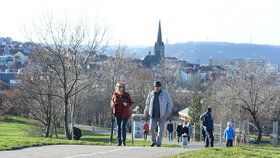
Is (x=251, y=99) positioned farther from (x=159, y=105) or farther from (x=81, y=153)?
(x=81, y=153)

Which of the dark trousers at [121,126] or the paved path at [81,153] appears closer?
the paved path at [81,153]

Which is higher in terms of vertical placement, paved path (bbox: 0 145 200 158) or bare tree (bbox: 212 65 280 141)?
bare tree (bbox: 212 65 280 141)

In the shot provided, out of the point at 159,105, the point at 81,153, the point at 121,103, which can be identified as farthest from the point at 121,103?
the point at 81,153

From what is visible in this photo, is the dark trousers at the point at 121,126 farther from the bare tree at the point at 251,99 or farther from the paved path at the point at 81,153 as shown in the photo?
the bare tree at the point at 251,99

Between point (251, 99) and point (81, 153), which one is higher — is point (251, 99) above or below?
above

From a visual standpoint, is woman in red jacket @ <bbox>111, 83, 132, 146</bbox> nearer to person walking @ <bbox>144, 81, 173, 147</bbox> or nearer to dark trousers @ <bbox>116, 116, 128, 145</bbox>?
dark trousers @ <bbox>116, 116, 128, 145</bbox>

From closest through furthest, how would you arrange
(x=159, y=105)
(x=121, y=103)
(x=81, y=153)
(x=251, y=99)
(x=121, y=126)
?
(x=81, y=153) → (x=159, y=105) → (x=121, y=103) → (x=121, y=126) → (x=251, y=99)

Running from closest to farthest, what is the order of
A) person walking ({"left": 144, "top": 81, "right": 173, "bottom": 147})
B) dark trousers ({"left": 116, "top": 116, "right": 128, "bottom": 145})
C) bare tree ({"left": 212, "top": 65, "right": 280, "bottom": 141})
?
person walking ({"left": 144, "top": 81, "right": 173, "bottom": 147}), dark trousers ({"left": 116, "top": 116, "right": 128, "bottom": 145}), bare tree ({"left": 212, "top": 65, "right": 280, "bottom": 141})

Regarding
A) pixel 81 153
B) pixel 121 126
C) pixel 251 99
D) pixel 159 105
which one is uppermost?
pixel 251 99

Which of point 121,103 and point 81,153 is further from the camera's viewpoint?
point 121,103

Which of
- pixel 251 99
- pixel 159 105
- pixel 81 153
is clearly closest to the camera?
pixel 81 153

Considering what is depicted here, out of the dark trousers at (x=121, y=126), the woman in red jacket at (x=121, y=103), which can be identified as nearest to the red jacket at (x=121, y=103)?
the woman in red jacket at (x=121, y=103)

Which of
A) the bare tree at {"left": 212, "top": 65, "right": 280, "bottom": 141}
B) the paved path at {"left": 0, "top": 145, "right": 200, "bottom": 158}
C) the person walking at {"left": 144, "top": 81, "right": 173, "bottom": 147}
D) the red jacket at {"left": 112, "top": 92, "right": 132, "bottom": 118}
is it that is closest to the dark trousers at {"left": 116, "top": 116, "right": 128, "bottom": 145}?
the red jacket at {"left": 112, "top": 92, "right": 132, "bottom": 118}

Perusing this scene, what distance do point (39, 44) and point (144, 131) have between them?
9.56m
